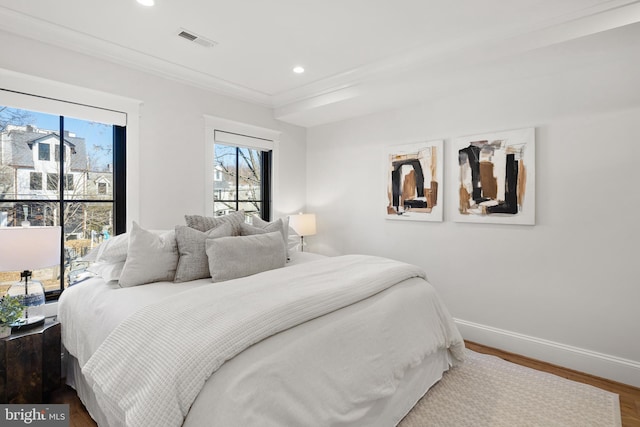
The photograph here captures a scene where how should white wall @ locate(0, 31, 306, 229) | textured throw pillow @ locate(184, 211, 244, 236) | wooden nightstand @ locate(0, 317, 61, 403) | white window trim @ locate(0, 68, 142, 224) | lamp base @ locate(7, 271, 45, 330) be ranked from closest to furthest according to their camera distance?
1. wooden nightstand @ locate(0, 317, 61, 403)
2. lamp base @ locate(7, 271, 45, 330)
3. white window trim @ locate(0, 68, 142, 224)
4. white wall @ locate(0, 31, 306, 229)
5. textured throw pillow @ locate(184, 211, 244, 236)

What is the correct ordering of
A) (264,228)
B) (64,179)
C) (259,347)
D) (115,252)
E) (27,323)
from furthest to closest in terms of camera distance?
(264,228), (64,179), (115,252), (27,323), (259,347)

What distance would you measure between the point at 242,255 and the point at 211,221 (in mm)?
507

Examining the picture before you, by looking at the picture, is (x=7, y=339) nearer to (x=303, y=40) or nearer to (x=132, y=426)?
(x=132, y=426)

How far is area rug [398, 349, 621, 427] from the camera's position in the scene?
1905 mm

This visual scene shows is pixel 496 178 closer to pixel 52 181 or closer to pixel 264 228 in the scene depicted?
pixel 264 228

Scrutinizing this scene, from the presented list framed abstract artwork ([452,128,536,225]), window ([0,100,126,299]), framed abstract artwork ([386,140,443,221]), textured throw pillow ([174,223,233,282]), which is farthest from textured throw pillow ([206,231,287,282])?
framed abstract artwork ([452,128,536,225])

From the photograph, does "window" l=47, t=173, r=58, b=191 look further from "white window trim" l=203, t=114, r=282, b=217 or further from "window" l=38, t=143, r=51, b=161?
"white window trim" l=203, t=114, r=282, b=217

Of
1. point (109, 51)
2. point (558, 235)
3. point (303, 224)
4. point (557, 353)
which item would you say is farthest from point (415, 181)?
point (109, 51)

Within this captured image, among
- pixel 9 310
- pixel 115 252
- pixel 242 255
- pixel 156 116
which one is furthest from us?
pixel 156 116

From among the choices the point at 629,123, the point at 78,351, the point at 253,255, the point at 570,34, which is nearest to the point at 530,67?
the point at 570,34

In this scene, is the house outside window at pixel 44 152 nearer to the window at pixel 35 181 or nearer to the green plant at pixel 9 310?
the window at pixel 35 181

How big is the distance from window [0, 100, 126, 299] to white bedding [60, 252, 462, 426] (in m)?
0.60

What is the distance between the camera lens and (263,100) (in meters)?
3.80

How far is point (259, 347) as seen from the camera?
Result: 1.31m
